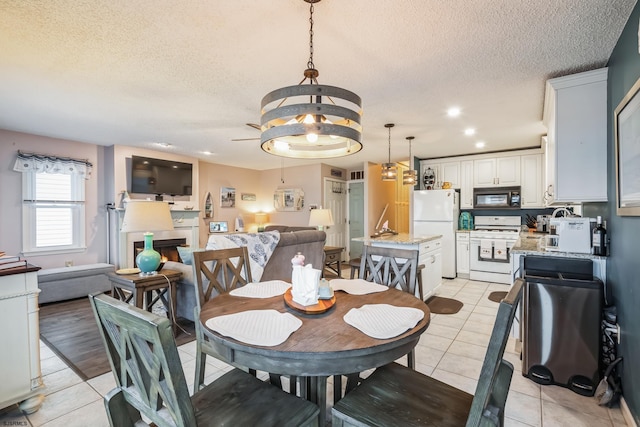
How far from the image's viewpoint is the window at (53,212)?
4.32 meters

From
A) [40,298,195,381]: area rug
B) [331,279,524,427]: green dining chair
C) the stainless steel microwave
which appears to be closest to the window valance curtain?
[40,298,195,381]: area rug

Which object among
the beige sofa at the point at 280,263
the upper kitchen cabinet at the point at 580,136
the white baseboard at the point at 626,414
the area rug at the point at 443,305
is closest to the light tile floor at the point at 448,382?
the white baseboard at the point at 626,414

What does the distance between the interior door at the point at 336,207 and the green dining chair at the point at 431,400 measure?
18.5 feet

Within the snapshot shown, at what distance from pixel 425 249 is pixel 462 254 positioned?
1875 millimetres

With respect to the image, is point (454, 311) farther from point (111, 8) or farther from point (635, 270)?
point (111, 8)

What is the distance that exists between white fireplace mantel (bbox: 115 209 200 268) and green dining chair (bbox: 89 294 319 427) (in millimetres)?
4532

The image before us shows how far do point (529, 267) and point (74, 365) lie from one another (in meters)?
3.94

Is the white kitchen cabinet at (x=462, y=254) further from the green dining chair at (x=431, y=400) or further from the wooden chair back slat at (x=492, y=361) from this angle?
the wooden chair back slat at (x=492, y=361)

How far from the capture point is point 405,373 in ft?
4.56

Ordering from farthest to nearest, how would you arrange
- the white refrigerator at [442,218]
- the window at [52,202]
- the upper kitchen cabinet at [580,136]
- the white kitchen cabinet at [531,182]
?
1. the white refrigerator at [442,218]
2. the white kitchen cabinet at [531,182]
3. the window at [52,202]
4. the upper kitchen cabinet at [580,136]

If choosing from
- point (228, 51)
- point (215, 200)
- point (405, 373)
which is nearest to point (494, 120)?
point (228, 51)

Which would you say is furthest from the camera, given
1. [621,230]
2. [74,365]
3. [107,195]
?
[107,195]

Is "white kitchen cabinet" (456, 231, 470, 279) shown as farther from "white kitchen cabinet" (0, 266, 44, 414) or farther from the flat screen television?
"white kitchen cabinet" (0, 266, 44, 414)

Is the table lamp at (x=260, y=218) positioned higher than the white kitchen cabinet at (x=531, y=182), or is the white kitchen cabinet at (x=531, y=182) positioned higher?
the white kitchen cabinet at (x=531, y=182)
